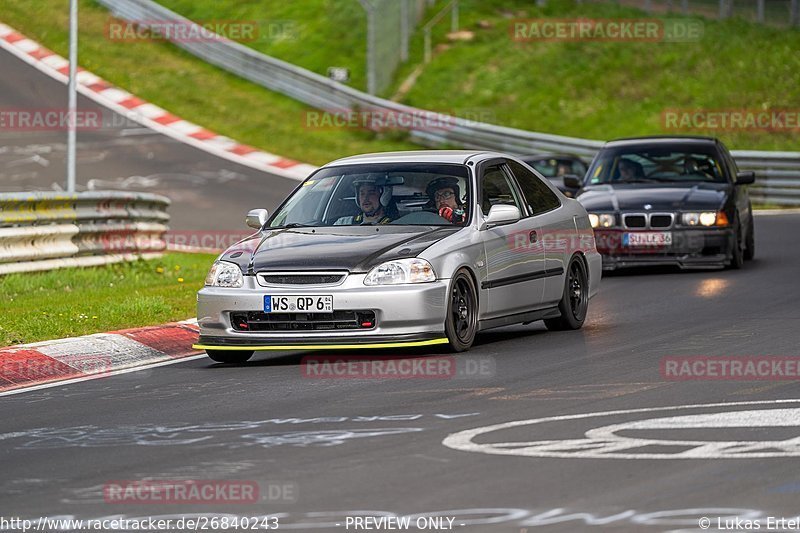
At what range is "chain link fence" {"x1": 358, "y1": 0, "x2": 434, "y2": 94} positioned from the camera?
39.0 metres

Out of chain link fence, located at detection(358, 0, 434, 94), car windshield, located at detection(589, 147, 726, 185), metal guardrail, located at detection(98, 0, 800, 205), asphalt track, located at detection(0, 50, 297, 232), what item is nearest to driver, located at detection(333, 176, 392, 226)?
car windshield, located at detection(589, 147, 726, 185)

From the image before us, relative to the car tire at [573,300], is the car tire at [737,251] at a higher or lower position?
higher

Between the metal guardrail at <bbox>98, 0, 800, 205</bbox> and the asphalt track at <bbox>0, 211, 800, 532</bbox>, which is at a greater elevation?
the metal guardrail at <bbox>98, 0, 800, 205</bbox>

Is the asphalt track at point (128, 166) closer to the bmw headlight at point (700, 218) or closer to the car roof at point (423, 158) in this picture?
the bmw headlight at point (700, 218)

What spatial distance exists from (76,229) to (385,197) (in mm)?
7079

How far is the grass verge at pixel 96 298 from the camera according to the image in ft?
42.9

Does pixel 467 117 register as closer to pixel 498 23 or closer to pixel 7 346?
pixel 498 23

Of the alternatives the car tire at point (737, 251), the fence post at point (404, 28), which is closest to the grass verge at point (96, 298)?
the car tire at point (737, 251)

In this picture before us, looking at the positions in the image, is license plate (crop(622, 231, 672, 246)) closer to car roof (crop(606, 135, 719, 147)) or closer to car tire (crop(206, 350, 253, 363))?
car roof (crop(606, 135, 719, 147))

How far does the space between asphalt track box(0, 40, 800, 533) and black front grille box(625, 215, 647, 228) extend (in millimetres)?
4754

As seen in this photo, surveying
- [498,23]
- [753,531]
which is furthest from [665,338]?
[498,23]

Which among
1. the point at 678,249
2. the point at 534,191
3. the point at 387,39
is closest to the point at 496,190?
the point at 534,191

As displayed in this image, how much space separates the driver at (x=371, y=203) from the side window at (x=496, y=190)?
716 millimetres

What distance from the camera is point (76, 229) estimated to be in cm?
1827
